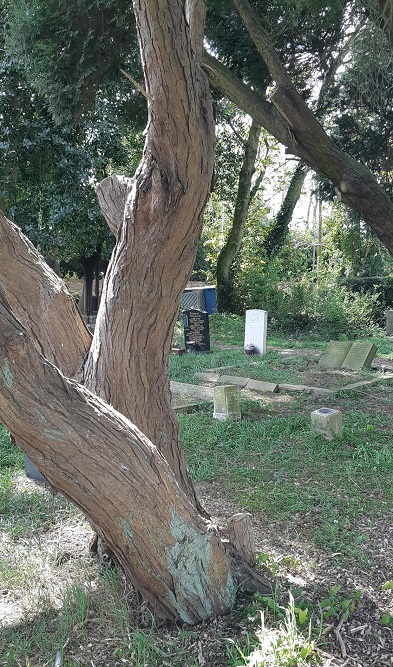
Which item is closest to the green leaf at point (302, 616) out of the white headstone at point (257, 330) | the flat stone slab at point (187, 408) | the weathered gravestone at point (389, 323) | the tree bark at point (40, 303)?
the tree bark at point (40, 303)

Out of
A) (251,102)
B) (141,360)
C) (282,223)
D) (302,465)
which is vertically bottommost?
(302,465)

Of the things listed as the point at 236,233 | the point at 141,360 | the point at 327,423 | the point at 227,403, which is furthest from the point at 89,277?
the point at 141,360

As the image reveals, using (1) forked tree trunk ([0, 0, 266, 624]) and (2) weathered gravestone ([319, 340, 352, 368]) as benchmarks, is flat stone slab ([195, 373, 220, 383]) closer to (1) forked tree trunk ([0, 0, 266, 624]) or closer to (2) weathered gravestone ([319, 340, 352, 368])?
(2) weathered gravestone ([319, 340, 352, 368])

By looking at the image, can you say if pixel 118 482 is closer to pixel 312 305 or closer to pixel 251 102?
pixel 251 102

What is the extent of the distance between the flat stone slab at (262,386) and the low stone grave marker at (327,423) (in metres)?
1.97

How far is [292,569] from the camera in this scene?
324 cm

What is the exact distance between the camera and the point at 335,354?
9383 millimetres

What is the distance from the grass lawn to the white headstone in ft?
14.0

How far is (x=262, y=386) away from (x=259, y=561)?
4.67m

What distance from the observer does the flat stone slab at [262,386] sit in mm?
7648

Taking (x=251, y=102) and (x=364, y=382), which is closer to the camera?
(x=251, y=102)

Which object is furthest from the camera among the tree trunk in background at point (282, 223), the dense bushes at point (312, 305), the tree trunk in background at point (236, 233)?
the tree trunk in background at point (282, 223)

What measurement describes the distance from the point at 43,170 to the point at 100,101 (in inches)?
74.0

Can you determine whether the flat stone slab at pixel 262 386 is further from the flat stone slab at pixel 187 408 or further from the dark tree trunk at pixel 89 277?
the dark tree trunk at pixel 89 277
